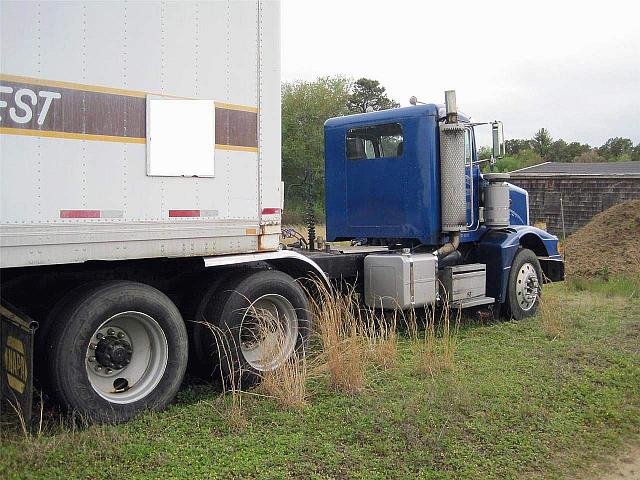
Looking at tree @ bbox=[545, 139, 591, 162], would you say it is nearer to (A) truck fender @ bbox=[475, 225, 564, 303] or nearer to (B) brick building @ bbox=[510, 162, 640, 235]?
(B) brick building @ bbox=[510, 162, 640, 235]

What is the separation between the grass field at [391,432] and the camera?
4.32 metres

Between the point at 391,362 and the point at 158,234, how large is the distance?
8.90ft

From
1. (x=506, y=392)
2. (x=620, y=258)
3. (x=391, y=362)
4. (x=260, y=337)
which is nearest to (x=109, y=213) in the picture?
(x=260, y=337)

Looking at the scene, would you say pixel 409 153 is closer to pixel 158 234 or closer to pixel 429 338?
pixel 429 338

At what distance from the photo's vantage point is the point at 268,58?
5910 millimetres

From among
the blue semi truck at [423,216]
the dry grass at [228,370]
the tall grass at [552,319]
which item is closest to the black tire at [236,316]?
the dry grass at [228,370]

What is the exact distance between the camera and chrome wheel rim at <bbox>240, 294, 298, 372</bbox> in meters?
5.80

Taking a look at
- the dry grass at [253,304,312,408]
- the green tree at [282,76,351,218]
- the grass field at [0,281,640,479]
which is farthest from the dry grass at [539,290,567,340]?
the green tree at [282,76,351,218]

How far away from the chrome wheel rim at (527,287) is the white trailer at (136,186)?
456 centimetres

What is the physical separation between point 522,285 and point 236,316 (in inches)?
207

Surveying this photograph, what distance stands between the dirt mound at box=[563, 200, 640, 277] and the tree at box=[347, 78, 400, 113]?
3099 cm

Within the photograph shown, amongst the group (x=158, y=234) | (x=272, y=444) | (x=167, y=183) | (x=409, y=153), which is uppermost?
(x=409, y=153)

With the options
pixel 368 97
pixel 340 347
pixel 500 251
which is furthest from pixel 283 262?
pixel 368 97

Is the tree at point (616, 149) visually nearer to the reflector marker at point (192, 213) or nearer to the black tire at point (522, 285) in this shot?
the black tire at point (522, 285)
